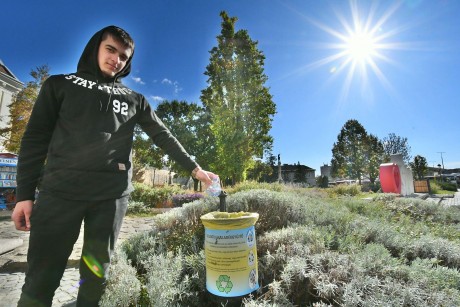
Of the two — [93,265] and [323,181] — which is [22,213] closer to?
[93,265]

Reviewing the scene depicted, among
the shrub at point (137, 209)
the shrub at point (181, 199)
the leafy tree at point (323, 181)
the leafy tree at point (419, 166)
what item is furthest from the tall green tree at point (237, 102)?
the leafy tree at point (419, 166)

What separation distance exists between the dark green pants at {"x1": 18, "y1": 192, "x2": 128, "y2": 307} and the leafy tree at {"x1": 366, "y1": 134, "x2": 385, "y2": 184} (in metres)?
40.5

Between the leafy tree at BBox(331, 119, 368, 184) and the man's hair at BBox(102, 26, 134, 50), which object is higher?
the leafy tree at BBox(331, 119, 368, 184)

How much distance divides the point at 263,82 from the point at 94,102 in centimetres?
2254

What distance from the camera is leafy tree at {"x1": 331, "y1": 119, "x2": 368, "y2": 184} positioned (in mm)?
39269

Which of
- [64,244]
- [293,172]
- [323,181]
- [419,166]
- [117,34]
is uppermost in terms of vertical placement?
[419,166]

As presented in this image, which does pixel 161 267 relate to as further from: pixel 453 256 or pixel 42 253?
pixel 453 256

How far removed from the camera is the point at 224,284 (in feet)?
7.59

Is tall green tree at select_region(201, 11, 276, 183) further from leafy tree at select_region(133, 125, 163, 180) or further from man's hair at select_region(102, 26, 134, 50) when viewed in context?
man's hair at select_region(102, 26, 134, 50)

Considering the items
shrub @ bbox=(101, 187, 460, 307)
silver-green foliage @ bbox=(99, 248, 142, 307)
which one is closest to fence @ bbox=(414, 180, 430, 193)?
shrub @ bbox=(101, 187, 460, 307)

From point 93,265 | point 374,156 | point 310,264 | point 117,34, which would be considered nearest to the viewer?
point 93,265

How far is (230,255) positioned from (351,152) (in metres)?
43.1

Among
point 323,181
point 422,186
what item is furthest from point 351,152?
point 422,186

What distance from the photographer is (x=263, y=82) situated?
2323 cm
